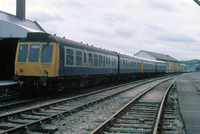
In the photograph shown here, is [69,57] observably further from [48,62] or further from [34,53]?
[34,53]

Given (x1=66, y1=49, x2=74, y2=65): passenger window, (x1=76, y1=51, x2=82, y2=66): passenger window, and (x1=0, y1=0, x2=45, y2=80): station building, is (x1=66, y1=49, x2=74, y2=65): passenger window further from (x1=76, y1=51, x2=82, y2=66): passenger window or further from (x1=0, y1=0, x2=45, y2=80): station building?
(x1=0, y1=0, x2=45, y2=80): station building

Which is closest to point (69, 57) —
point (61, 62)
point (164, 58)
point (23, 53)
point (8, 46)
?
point (61, 62)

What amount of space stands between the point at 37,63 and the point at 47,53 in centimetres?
71

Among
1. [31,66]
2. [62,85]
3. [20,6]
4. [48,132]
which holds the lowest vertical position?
[48,132]

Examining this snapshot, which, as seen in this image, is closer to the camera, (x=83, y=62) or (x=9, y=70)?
(x=83, y=62)

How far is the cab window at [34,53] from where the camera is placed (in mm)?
11477

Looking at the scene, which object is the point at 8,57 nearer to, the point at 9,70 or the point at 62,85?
the point at 9,70

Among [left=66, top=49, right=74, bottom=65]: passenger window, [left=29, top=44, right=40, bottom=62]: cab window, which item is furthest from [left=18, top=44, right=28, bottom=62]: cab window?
[left=66, top=49, right=74, bottom=65]: passenger window

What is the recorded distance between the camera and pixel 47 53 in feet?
37.2

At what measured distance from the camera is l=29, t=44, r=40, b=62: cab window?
11.5 m

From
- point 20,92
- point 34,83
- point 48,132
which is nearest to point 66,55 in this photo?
point 34,83

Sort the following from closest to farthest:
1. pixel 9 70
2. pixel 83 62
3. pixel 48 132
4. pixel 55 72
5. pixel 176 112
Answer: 1. pixel 48 132
2. pixel 176 112
3. pixel 55 72
4. pixel 83 62
5. pixel 9 70

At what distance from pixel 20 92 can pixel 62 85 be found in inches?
93.0

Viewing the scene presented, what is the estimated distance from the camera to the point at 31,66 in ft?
37.7
